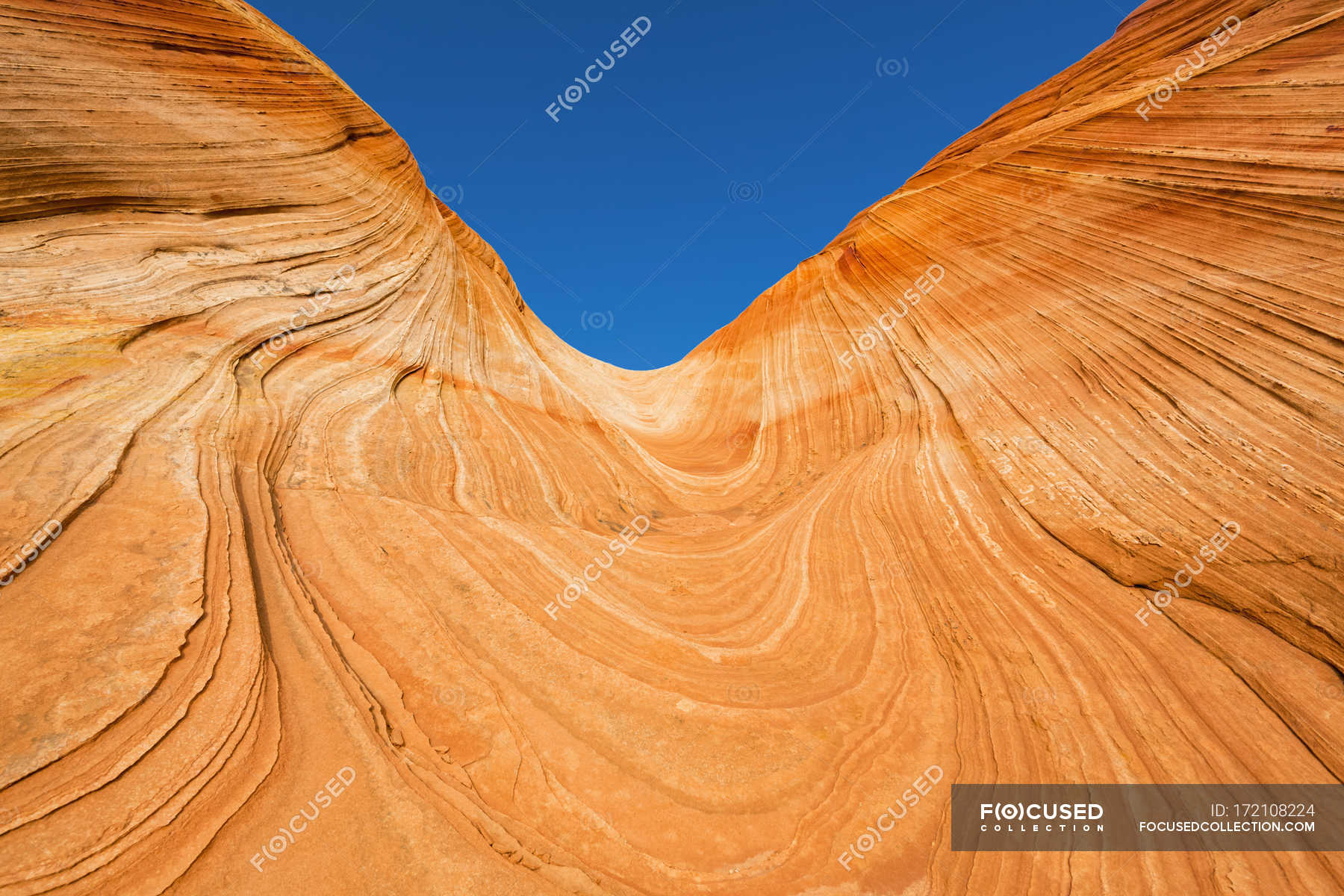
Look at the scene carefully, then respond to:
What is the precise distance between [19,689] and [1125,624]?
7194 millimetres

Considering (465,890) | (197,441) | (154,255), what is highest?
(154,255)

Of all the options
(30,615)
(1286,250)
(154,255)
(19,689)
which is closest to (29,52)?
(154,255)

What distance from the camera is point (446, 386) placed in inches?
306

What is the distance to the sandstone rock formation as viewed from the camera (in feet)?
8.50

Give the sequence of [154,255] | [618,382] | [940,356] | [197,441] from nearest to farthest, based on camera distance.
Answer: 1. [197,441]
2. [154,255]
3. [940,356]
4. [618,382]

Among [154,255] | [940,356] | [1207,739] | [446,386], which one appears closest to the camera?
[1207,739]

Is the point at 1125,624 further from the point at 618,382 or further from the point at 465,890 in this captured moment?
the point at 618,382

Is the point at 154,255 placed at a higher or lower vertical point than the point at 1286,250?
higher

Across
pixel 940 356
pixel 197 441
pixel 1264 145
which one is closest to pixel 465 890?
pixel 197 441

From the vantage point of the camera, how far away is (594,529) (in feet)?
21.1

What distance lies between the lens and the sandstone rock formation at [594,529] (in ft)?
8.50

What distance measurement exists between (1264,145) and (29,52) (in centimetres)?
1541

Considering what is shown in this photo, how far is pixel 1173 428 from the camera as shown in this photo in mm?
5754

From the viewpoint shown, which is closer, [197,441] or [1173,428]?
[197,441]
